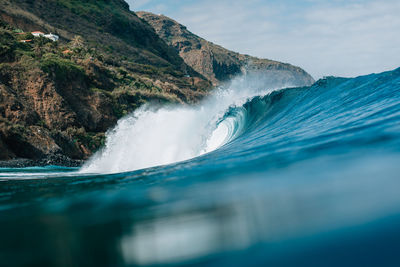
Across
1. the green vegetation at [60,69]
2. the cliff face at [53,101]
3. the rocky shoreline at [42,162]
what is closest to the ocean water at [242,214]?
the rocky shoreline at [42,162]

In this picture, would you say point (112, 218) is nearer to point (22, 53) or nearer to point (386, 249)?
point (386, 249)

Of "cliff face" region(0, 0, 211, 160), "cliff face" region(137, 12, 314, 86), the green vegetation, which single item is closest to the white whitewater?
"cliff face" region(0, 0, 211, 160)

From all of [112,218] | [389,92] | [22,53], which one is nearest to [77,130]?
[22,53]

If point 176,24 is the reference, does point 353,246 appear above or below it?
below

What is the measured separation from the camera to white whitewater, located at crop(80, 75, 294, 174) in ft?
34.5

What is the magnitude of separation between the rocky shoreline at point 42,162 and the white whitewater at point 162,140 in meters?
0.82

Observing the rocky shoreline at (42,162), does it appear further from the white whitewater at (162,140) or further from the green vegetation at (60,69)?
the green vegetation at (60,69)

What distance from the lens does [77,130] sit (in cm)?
1499

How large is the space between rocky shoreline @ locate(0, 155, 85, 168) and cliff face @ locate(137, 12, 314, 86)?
3506 inches

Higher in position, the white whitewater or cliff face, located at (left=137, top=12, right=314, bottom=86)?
cliff face, located at (left=137, top=12, right=314, bottom=86)

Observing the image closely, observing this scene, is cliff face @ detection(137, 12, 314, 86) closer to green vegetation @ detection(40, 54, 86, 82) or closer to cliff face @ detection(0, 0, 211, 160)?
cliff face @ detection(0, 0, 211, 160)

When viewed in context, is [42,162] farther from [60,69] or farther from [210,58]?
[210,58]

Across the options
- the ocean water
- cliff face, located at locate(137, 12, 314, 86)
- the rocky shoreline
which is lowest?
the rocky shoreline

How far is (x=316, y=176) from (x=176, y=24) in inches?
5596
